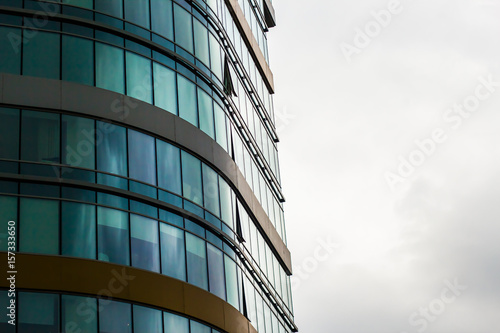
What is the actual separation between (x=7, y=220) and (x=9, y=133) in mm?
2710

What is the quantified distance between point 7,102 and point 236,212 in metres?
10.2

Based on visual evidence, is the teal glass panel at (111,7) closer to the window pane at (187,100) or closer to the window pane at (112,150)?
the window pane at (187,100)

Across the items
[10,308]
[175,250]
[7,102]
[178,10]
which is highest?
[178,10]

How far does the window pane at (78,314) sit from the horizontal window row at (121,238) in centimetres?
133

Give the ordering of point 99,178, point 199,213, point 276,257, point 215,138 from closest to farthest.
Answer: point 99,178 → point 199,213 → point 215,138 → point 276,257

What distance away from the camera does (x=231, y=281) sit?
97.6ft

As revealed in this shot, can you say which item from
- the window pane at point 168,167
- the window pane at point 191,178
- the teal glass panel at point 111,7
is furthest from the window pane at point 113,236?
the teal glass panel at point 111,7

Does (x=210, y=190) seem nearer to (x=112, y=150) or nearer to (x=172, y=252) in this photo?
(x=172, y=252)

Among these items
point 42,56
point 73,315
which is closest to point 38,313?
point 73,315

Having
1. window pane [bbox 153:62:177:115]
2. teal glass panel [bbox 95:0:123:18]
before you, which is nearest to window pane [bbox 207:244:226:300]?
window pane [bbox 153:62:177:115]

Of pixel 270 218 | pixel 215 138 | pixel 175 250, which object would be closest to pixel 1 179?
pixel 175 250

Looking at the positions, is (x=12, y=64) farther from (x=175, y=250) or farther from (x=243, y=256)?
(x=243, y=256)

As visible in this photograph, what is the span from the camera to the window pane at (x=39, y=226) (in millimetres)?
23391

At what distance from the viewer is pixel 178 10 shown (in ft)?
102
